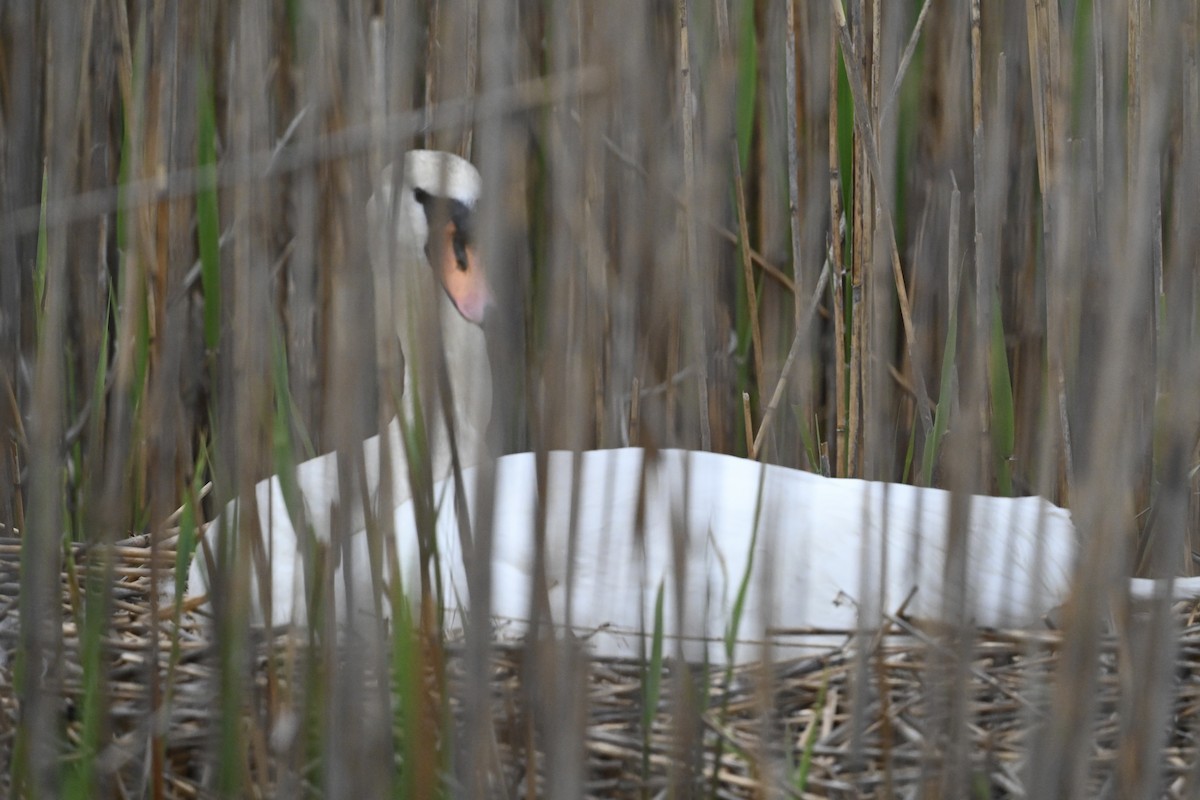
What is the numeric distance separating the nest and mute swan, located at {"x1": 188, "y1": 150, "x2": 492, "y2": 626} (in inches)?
2.6

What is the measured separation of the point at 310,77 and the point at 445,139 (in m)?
0.07

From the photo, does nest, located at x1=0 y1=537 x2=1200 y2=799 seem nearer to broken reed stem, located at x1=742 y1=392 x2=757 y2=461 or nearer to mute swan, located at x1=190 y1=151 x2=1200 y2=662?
mute swan, located at x1=190 y1=151 x2=1200 y2=662

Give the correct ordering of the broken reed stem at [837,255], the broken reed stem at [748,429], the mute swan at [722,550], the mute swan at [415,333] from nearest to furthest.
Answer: the mute swan at [415,333] < the mute swan at [722,550] < the broken reed stem at [837,255] < the broken reed stem at [748,429]

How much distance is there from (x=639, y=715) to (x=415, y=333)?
357mm

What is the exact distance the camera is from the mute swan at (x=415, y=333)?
67 centimetres

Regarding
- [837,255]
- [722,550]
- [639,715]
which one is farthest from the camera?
[837,255]

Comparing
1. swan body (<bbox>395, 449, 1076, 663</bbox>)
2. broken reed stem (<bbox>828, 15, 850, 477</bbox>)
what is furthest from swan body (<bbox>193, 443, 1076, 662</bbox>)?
broken reed stem (<bbox>828, 15, 850, 477</bbox>)

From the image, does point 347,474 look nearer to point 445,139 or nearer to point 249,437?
point 249,437

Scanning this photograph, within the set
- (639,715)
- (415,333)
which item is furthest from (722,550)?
(415,333)

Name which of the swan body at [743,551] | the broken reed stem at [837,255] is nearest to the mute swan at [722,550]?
the swan body at [743,551]

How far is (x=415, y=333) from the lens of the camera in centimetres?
71

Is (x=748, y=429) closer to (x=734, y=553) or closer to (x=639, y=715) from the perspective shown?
(x=734, y=553)

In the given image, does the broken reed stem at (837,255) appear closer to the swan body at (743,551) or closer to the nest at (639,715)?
the swan body at (743,551)

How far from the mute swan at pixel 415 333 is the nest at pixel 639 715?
2.6 inches
